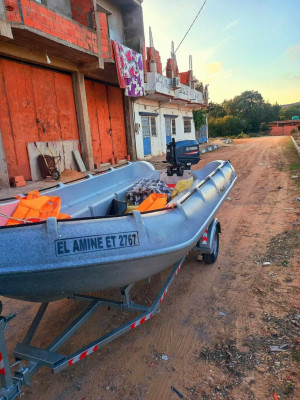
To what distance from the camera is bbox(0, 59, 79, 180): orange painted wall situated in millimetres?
8242

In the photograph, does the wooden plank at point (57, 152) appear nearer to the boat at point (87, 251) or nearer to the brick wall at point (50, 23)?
the brick wall at point (50, 23)

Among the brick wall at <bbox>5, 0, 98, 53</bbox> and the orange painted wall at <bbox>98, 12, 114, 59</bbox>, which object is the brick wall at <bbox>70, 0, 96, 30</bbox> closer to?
the orange painted wall at <bbox>98, 12, 114, 59</bbox>

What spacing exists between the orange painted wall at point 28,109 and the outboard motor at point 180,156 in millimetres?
5630

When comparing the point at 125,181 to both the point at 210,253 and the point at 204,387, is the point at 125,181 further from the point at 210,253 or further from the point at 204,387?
the point at 204,387

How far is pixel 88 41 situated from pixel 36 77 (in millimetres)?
2033

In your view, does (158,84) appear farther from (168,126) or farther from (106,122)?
(168,126)

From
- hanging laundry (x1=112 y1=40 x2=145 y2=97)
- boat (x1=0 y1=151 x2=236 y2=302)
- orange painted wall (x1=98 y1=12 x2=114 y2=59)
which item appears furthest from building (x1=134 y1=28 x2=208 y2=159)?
boat (x1=0 y1=151 x2=236 y2=302)

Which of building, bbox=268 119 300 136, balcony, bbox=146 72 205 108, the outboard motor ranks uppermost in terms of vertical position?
balcony, bbox=146 72 205 108

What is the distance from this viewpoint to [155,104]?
1709cm

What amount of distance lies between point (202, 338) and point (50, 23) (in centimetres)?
851

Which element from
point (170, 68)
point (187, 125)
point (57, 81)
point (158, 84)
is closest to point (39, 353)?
point (57, 81)

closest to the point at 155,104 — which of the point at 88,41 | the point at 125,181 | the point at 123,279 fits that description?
the point at 88,41

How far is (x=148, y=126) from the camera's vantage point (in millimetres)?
16422

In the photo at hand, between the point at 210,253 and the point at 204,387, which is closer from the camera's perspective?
the point at 204,387
